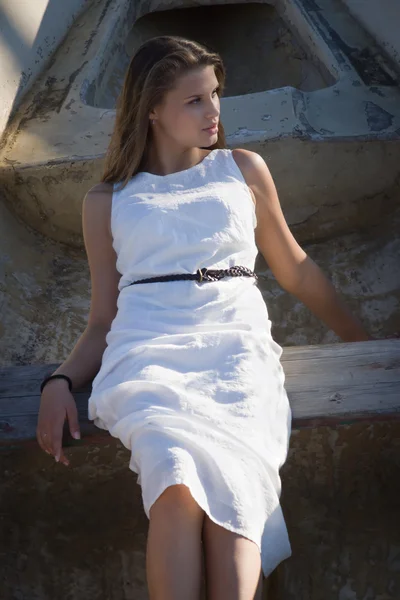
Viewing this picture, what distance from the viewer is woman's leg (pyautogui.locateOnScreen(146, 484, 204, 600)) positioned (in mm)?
1152

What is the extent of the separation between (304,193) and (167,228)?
134 cm

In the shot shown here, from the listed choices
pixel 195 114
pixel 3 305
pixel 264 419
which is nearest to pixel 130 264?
pixel 195 114

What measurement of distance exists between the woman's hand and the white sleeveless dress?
2.2 inches

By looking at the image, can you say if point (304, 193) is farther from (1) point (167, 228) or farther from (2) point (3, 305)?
(1) point (167, 228)

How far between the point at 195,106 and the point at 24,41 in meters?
1.99

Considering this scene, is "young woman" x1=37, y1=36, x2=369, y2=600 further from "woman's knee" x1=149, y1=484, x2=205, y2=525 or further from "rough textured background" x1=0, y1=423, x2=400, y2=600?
"rough textured background" x1=0, y1=423, x2=400, y2=600

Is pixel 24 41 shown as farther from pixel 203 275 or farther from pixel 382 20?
pixel 203 275

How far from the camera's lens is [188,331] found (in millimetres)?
1440

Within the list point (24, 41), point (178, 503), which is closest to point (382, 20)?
point (24, 41)

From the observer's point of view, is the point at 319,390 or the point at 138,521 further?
the point at 138,521

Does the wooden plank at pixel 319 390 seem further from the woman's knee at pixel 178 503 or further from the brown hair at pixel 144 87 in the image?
the brown hair at pixel 144 87

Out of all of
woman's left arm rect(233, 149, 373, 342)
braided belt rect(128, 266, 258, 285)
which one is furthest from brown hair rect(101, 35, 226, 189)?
braided belt rect(128, 266, 258, 285)

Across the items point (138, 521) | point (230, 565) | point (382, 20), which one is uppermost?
point (230, 565)

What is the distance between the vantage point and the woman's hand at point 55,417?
1451 millimetres
